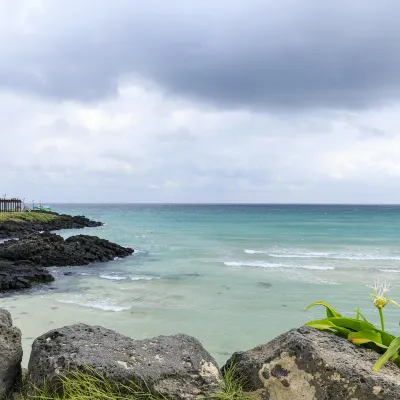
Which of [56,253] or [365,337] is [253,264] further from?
[365,337]

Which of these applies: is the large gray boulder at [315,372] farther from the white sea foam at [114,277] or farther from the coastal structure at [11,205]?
the coastal structure at [11,205]

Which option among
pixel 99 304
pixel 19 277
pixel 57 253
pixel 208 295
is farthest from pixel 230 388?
pixel 57 253

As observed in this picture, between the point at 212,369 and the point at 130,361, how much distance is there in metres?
0.67

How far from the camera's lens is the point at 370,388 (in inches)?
107

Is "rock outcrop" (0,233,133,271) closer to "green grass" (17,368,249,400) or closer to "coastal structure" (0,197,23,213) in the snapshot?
"green grass" (17,368,249,400)

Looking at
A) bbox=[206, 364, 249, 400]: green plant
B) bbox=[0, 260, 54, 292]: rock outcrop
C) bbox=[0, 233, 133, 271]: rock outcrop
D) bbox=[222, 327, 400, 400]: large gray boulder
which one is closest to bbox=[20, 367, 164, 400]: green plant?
bbox=[206, 364, 249, 400]: green plant

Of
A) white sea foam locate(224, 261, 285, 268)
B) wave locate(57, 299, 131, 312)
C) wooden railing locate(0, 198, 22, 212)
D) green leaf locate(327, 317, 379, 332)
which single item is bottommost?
wave locate(57, 299, 131, 312)

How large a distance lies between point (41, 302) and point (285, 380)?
11270 mm

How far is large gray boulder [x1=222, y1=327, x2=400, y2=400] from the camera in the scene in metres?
2.75

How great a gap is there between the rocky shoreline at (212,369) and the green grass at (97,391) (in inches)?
0.5

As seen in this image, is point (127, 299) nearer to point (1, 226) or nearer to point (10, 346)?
point (10, 346)

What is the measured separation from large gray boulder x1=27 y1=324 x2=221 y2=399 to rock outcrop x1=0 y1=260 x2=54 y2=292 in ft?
39.8

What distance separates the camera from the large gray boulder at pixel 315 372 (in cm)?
275

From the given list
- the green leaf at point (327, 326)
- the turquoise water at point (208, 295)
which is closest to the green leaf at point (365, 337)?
the green leaf at point (327, 326)
